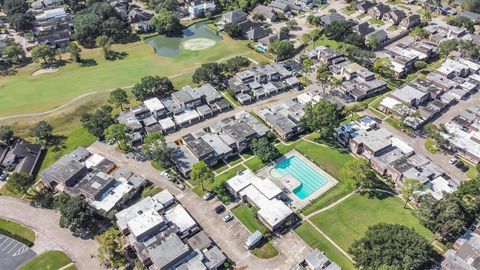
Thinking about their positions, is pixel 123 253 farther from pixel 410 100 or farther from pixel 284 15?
pixel 284 15

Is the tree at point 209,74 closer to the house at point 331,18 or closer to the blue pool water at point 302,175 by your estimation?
the blue pool water at point 302,175

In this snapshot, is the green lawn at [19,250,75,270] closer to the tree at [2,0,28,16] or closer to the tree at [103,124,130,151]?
the tree at [103,124,130,151]

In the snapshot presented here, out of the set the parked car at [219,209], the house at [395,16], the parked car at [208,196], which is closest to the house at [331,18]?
the house at [395,16]

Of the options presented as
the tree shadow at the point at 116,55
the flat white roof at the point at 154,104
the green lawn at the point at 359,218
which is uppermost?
the flat white roof at the point at 154,104

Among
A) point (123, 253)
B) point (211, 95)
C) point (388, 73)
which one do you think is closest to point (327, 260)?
point (123, 253)

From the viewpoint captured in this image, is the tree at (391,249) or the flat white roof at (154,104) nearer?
the tree at (391,249)

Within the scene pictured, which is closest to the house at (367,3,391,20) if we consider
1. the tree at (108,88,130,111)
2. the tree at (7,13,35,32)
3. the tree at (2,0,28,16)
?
the tree at (108,88,130,111)

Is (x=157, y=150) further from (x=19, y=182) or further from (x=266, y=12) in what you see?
(x=266, y=12)
